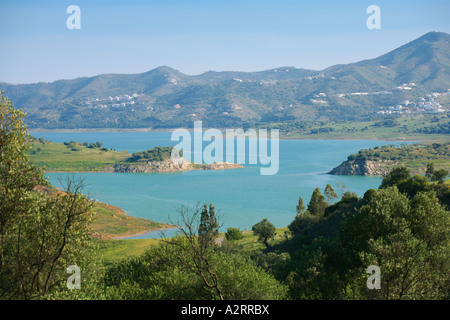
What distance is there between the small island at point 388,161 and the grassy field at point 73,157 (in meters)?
89.7

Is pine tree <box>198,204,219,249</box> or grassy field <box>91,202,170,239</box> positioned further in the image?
grassy field <box>91,202,170,239</box>

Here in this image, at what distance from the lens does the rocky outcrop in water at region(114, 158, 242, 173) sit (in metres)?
158

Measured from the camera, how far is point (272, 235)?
56.1 metres

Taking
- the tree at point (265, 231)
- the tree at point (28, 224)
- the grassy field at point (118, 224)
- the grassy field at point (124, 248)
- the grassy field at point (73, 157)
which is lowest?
the grassy field at point (118, 224)

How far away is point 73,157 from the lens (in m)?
161

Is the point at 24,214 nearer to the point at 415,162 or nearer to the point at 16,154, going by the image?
the point at 16,154

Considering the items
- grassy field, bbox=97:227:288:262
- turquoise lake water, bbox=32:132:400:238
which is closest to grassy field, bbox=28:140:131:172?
turquoise lake water, bbox=32:132:400:238

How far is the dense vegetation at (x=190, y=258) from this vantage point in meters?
14.2

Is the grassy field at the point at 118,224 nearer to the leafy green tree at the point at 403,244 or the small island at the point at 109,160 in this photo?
the leafy green tree at the point at 403,244

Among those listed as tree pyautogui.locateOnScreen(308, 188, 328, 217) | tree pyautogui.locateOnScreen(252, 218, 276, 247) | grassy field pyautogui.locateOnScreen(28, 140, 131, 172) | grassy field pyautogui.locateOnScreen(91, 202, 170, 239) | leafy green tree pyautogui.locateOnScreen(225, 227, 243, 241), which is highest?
grassy field pyautogui.locateOnScreen(28, 140, 131, 172)

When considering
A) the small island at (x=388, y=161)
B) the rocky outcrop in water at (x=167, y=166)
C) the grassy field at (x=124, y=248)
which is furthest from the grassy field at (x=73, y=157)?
the grassy field at (x=124, y=248)

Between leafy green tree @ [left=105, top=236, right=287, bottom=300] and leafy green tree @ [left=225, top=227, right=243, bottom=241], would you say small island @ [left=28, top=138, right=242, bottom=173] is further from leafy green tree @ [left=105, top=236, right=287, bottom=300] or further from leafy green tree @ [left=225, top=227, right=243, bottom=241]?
leafy green tree @ [left=105, top=236, right=287, bottom=300]

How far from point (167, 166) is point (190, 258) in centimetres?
14277
